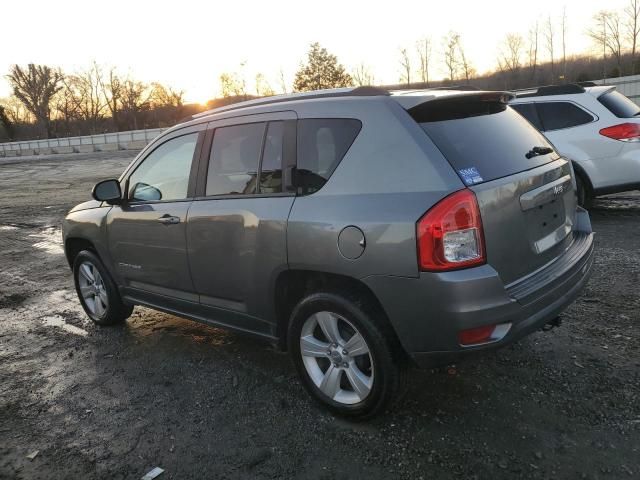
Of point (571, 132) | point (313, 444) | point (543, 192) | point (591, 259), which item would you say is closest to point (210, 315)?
point (313, 444)

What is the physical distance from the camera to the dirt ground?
282 centimetres

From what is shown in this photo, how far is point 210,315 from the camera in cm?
390

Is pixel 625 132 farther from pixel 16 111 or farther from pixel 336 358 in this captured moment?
pixel 16 111

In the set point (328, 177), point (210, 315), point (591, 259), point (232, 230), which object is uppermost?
point (328, 177)

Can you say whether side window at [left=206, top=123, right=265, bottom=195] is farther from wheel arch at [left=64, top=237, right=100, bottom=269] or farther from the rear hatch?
wheel arch at [left=64, top=237, right=100, bottom=269]

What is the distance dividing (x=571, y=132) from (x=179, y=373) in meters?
6.29

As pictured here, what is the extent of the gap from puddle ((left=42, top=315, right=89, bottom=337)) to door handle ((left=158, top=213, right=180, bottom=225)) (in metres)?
1.72

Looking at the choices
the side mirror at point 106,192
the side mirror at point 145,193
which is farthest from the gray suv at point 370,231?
the side mirror at point 106,192

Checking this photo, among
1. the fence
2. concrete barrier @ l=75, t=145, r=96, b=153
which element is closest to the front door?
the fence

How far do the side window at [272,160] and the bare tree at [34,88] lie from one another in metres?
92.5

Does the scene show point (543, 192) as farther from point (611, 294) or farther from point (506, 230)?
point (611, 294)

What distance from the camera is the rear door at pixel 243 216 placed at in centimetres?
331

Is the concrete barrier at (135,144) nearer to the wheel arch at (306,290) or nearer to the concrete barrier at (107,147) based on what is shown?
the concrete barrier at (107,147)

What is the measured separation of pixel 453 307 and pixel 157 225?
2.41 metres
